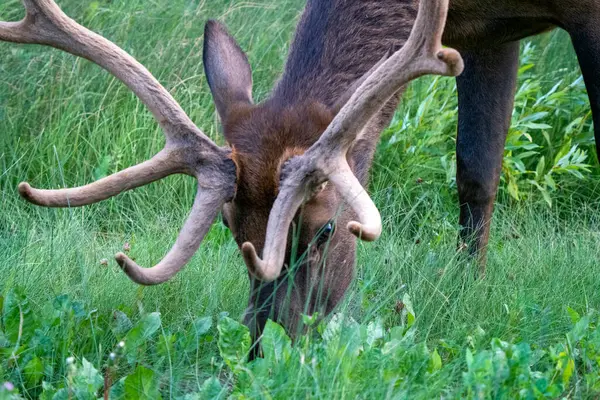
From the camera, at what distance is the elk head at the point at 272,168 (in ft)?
11.9

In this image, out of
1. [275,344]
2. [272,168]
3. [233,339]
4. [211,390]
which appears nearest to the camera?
[211,390]

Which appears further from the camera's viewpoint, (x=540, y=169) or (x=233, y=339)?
(x=540, y=169)

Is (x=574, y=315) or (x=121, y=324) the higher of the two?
(x=121, y=324)

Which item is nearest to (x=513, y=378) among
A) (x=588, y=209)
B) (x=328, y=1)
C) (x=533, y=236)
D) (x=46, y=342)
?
(x=46, y=342)

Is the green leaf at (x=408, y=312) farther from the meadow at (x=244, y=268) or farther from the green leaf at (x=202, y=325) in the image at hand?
the green leaf at (x=202, y=325)

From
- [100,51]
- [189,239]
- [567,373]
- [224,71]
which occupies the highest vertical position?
[100,51]

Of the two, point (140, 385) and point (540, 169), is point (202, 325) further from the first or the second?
point (540, 169)

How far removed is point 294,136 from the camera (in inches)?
154

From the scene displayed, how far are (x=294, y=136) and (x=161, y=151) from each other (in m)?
0.46

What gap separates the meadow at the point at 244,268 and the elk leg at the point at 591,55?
0.71m

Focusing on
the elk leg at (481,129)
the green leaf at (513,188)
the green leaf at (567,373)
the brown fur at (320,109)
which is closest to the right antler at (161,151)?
the brown fur at (320,109)

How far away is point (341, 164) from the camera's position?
3.76 m

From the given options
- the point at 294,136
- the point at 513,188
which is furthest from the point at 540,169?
the point at 294,136

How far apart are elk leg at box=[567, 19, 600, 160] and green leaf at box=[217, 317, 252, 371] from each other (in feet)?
6.63
